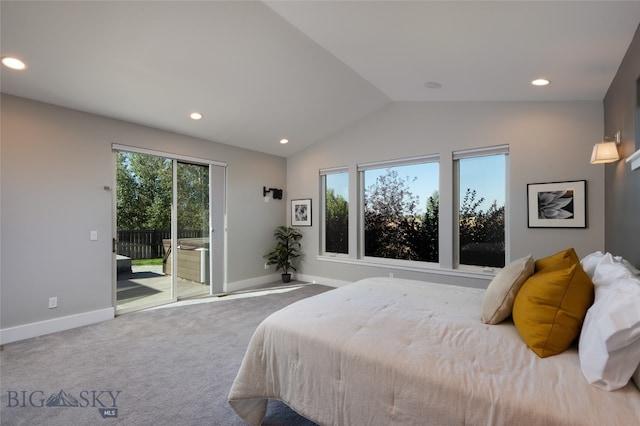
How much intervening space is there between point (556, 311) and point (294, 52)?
3.16 meters

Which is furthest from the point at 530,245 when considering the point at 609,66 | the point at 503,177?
the point at 609,66

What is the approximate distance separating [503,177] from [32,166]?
5.63 meters

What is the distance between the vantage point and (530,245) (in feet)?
11.8

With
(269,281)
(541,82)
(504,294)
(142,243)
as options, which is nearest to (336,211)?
(269,281)

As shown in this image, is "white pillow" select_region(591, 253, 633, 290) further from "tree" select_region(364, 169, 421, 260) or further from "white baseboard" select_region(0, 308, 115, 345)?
"white baseboard" select_region(0, 308, 115, 345)

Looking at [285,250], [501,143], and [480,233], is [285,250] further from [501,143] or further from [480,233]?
[501,143]

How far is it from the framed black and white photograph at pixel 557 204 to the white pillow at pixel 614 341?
2.55 m

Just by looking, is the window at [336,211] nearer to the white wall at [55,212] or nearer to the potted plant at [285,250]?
the potted plant at [285,250]

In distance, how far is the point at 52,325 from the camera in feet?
11.0

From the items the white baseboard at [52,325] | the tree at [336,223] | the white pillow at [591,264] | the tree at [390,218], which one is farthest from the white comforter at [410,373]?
the tree at [336,223]

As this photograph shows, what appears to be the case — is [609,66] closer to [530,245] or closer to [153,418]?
[530,245]

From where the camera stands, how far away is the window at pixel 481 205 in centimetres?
392

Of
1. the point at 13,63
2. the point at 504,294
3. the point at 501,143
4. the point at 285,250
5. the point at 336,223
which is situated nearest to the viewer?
the point at 504,294

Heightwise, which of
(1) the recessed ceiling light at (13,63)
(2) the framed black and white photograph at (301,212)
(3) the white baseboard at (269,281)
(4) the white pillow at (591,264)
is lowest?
(3) the white baseboard at (269,281)
